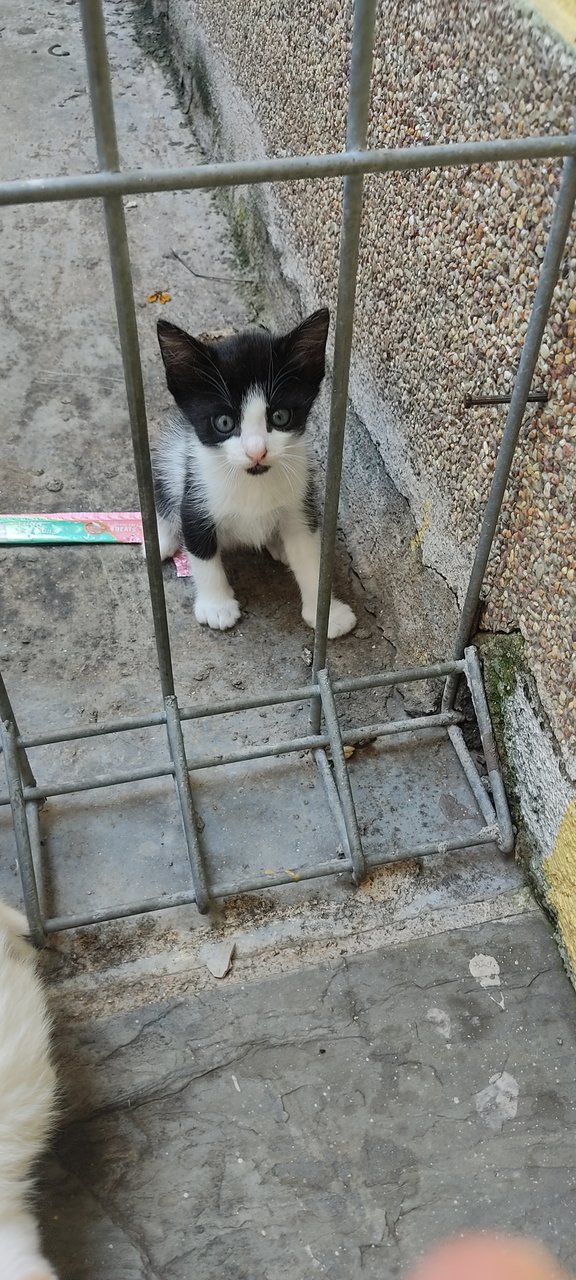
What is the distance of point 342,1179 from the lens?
4.14 feet

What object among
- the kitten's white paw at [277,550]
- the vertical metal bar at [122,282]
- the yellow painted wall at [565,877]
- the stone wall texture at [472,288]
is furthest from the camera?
the kitten's white paw at [277,550]

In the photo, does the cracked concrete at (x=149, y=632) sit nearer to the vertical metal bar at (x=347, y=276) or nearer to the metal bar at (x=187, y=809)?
the metal bar at (x=187, y=809)

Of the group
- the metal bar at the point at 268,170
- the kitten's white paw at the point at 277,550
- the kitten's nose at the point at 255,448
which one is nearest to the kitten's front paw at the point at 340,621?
the kitten's white paw at the point at 277,550

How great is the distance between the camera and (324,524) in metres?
1.38

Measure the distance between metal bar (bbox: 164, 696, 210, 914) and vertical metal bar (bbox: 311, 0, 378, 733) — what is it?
0.27 metres

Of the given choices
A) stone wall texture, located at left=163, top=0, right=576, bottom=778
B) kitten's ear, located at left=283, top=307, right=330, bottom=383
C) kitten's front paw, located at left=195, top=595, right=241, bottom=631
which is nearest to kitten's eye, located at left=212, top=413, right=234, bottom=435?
kitten's ear, located at left=283, top=307, right=330, bottom=383

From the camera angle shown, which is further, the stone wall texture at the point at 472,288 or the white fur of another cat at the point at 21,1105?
the stone wall texture at the point at 472,288

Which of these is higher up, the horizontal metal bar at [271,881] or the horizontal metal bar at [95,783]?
the horizontal metal bar at [95,783]

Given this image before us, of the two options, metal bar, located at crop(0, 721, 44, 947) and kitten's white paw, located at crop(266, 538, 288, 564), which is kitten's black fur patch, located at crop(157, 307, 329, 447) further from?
metal bar, located at crop(0, 721, 44, 947)

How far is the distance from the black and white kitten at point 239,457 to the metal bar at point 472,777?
402mm

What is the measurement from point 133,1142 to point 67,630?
41.4 inches

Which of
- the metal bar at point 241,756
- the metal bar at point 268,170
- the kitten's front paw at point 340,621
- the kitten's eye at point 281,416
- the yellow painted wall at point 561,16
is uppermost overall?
the yellow painted wall at point 561,16

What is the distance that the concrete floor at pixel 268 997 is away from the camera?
1.24m

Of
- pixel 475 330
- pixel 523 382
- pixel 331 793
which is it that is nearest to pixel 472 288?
pixel 475 330
